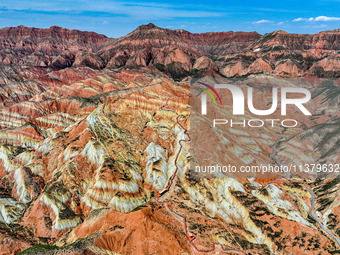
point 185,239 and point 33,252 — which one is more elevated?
point 33,252

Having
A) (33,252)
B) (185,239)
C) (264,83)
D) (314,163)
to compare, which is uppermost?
(264,83)

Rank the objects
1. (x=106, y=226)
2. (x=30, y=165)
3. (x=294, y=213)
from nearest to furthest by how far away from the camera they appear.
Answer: (x=106, y=226) < (x=294, y=213) < (x=30, y=165)

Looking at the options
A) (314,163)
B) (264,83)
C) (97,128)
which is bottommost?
(314,163)

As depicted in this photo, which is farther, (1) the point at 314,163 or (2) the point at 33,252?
(1) the point at 314,163

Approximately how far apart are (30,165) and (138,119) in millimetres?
34969

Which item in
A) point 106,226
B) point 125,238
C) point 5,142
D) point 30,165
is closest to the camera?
point 125,238

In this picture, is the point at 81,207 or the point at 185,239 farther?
the point at 81,207

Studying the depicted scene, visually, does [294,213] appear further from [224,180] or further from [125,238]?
[125,238]

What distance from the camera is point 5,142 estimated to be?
80.4m

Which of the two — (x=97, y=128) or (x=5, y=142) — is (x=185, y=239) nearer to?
(x=97, y=128)

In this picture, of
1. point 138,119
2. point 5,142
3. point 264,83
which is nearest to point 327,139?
point 138,119

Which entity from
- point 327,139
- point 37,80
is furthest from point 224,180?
point 37,80

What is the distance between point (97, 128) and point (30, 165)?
761 inches

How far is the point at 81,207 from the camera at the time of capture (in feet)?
171
